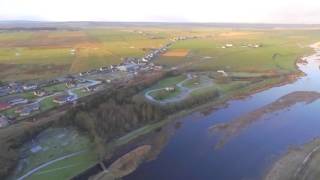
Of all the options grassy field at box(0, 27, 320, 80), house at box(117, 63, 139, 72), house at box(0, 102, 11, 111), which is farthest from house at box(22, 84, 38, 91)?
house at box(117, 63, 139, 72)

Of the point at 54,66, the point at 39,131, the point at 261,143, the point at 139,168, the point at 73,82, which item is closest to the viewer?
the point at 139,168

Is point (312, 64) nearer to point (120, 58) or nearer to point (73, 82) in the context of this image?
point (120, 58)

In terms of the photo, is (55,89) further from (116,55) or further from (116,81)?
(116,55)

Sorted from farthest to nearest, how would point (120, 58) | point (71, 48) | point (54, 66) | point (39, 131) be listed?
point (71, 48)
point (120, 58)
point (54, 66)
point (39, 131)

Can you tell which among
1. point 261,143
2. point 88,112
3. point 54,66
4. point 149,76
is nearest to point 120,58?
point 54,66

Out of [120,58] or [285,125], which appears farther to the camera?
[120,58]

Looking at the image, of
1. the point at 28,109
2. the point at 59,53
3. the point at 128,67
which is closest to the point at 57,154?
the point at 28,109

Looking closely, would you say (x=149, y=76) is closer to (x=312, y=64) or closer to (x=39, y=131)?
(x=39, y=131)
